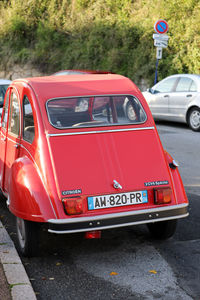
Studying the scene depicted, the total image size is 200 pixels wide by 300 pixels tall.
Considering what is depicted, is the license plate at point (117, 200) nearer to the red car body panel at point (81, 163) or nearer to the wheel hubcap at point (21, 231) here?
the red car body panel at point (81, 163)

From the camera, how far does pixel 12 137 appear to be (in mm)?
6402

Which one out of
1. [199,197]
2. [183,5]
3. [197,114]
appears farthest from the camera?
[183,5]

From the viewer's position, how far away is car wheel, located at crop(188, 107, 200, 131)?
1445cm

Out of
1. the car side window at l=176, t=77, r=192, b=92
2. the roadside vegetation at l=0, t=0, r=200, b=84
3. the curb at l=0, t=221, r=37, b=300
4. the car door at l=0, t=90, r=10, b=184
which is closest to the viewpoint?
the curb at l=0, t=221, r=37, b=300

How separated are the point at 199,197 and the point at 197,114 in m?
7.27

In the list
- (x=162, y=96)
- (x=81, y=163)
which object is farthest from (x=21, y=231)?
(x=162, y=96)

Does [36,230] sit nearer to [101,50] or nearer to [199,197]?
[199,197]

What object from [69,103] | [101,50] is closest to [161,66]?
[101,50]

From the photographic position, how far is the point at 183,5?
21.5m

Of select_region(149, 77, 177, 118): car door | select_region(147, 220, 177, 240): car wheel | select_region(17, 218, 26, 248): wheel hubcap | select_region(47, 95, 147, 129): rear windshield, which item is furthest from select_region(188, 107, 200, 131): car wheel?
select_region(17, 218, 26, 248): wheel hubcap

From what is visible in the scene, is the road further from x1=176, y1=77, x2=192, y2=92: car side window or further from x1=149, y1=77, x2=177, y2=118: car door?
x1=149, y1=77, x2=177, y2=118: car door

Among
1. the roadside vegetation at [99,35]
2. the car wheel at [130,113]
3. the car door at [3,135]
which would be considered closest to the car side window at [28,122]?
the car door at [3,135]

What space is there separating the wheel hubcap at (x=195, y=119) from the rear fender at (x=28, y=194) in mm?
9611

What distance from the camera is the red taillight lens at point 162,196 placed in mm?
5230
